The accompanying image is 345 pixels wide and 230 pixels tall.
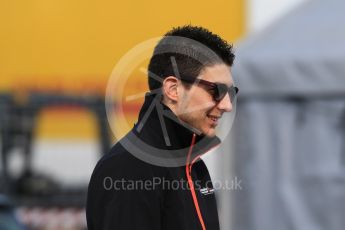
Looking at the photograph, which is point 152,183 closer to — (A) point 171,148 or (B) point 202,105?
(A) point 171,148

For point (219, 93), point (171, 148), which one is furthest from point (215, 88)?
point (171, 148)

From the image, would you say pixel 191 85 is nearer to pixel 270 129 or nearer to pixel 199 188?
pixel 199 188

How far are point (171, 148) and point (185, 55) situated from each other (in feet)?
0.79

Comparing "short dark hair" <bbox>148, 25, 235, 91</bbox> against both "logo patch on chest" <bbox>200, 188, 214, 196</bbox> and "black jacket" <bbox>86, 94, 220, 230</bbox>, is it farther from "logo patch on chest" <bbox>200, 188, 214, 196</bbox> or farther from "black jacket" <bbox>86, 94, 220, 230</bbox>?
"logo patch on chest" <bbox>200, 188, 214, 196</bbox>

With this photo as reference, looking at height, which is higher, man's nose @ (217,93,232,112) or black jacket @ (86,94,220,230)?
man's nose @ (217,93,232,112)

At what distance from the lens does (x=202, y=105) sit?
217cm

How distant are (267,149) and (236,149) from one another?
21cm

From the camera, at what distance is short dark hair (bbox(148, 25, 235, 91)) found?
7.06ft

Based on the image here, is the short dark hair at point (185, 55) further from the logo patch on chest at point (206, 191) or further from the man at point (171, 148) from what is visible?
the logo patch on chest at point (206, 191)

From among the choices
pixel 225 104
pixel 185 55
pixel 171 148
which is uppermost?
pixel 185 55

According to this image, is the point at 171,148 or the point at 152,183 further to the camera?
the point at 171,148

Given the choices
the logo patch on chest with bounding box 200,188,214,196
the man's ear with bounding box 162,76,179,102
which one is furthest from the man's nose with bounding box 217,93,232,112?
the logo patch on chest with bounding box 200,188,214,196

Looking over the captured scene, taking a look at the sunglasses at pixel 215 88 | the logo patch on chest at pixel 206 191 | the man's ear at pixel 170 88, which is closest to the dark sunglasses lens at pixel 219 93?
the sunglasses at pixel 215 88

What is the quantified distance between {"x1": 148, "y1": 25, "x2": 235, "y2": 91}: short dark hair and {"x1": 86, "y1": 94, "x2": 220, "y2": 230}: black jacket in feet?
0.24
